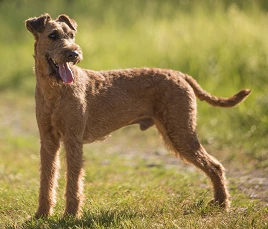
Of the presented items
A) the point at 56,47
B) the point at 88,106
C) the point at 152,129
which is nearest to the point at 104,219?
the point at 88,106

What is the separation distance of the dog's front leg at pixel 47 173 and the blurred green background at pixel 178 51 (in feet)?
10.2

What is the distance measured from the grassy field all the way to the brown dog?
301 millimetres

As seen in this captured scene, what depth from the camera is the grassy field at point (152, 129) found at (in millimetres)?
5250

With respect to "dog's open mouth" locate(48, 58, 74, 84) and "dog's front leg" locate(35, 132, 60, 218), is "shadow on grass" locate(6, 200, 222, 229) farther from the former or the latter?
"dog's open mouth" locate(48, 58, 74, 84)

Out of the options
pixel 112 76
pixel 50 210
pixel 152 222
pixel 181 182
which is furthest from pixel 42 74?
pixel 181 182

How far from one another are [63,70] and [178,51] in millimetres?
6897

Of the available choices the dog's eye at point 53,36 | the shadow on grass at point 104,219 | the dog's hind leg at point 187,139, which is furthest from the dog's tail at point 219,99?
the dog's eye at point 53,36

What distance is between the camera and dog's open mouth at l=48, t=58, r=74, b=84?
510 cm

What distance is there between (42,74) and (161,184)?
208 cm

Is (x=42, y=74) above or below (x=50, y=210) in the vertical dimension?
above

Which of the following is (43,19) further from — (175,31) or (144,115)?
(175,31)

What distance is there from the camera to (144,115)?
5898 millimetres

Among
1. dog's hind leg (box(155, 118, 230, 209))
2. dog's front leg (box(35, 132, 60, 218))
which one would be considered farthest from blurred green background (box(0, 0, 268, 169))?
dog's front leg (box(35, 132, 60, 218))

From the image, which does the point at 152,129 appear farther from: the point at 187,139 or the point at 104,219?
the point at 104,219
